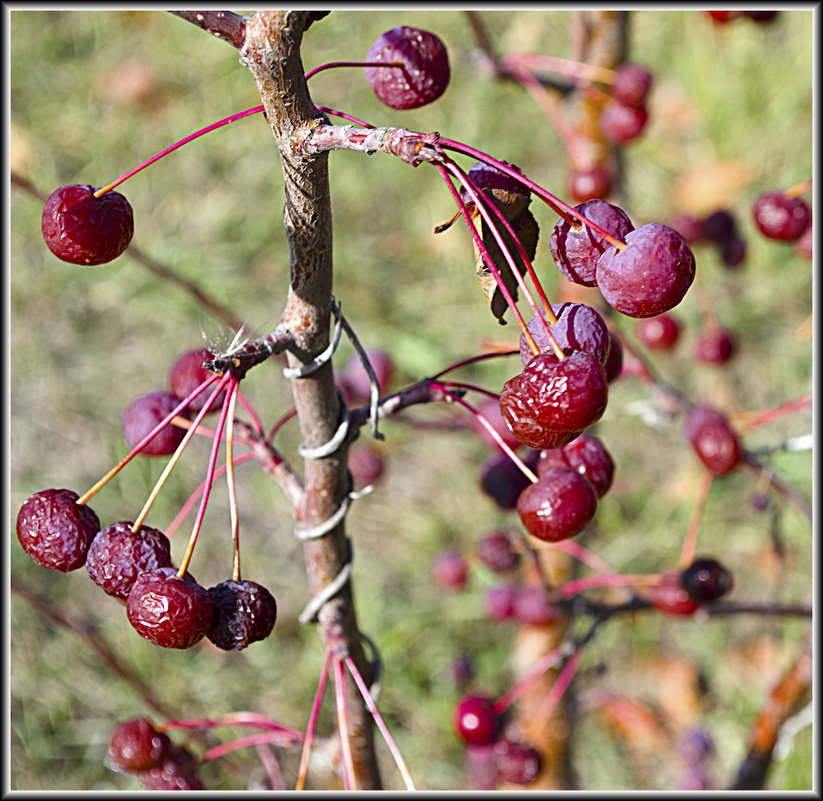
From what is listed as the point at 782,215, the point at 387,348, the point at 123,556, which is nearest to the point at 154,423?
the point at 123,556

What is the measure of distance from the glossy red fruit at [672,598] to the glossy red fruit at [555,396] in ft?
2.13

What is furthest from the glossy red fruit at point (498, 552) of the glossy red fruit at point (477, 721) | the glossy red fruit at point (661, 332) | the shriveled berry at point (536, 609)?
the glossy red fruit at point (661, 332)

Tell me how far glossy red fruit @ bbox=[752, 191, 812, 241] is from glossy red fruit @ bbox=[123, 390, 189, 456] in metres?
0.79

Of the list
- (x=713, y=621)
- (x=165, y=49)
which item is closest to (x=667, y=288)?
(x=713, y=621)

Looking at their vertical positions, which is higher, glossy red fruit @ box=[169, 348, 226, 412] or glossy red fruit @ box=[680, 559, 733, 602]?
glossy red fruit @ box=[169, 348, 226, 412]

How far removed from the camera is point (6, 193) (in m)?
1.29

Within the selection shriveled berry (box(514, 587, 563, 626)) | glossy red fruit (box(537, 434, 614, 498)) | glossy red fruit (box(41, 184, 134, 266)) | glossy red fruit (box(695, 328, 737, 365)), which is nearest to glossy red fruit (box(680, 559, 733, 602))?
shriveled berry (box(514, 587, 563, 626))

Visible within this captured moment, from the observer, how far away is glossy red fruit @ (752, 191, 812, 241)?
44.9 inches

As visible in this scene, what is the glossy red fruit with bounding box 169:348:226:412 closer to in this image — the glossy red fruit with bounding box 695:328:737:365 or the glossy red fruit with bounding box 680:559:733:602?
the glossy red fruit with bounding box 680:559:733:602

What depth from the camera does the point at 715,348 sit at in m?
1.47

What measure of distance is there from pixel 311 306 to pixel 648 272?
0.88 feet

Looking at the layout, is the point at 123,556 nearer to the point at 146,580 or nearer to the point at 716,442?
the point at 146,580

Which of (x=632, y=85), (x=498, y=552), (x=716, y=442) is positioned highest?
(x=632, y=85)

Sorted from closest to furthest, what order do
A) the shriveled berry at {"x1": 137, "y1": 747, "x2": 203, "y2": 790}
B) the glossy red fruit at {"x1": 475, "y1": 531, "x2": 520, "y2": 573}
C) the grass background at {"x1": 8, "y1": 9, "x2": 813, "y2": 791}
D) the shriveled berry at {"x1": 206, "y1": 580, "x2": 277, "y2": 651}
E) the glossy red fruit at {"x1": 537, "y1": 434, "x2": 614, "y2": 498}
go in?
1. the shriveled berry at {"x1": 206, "y1": 580, "x2": 277, "y2": 651}
2. the glossy red fruit at {"x1": 537, "y1": 434, "x2": 614, "y2": 498}
3. the shriveled berry at {"x1": 137, "y1": 747, "x2": 203, "y2": 790}
4. the glossy red fruit at {"x1": 475, "y1": 531, "x2": 520, "y2": 573}
5. the grass background at {"x1": 8, "y1": 9, "x2": 813, "y2": 791}
